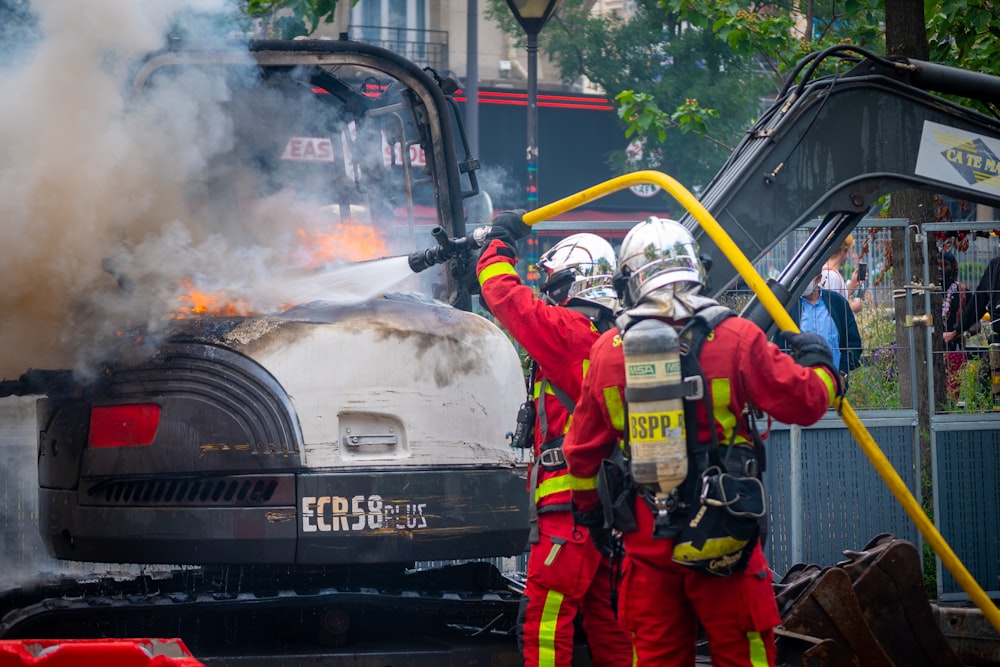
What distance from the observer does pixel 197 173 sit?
5.57 m

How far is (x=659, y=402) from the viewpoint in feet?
14.0

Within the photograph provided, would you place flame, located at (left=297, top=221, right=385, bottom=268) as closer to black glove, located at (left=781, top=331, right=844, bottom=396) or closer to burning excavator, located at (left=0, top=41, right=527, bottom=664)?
burning excavator, located at (left=0, top=41, right=527, bottom=664)

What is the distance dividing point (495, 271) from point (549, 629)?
5.11 feet

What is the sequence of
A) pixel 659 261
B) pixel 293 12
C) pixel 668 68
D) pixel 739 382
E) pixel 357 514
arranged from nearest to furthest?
pixel 739 382, pixel 659 261, pixel 357 514, pixel 293 12, pixel 668 68

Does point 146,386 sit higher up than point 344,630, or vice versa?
point 146,386

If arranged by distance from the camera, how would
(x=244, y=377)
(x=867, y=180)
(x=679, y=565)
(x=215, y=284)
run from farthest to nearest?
(x=867, y=180)
(x=215, y=284)
(x=244, y=377)
(x=679, y=565)

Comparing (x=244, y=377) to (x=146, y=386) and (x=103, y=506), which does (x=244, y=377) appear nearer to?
(x=146, y=386)

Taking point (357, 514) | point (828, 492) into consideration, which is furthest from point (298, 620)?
point (828, 492)

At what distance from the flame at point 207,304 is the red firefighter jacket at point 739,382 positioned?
1.78 m

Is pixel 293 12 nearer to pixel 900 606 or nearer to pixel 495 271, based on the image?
pixel 495 271

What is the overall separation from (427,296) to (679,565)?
2.26 m

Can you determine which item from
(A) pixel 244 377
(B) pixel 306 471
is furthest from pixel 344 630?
(A) pixel 244 377

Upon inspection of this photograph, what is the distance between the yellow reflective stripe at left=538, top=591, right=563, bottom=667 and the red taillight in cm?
181

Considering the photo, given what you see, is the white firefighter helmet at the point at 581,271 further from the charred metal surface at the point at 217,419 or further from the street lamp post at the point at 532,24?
the street lamp post at the point at 532,24
